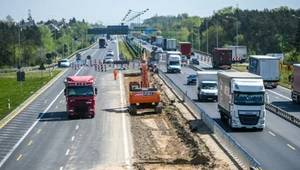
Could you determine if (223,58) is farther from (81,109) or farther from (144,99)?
(81,109)

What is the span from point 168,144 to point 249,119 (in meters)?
5.72

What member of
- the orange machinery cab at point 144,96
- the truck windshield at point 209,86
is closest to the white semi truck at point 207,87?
the truck windshield at point 209,86

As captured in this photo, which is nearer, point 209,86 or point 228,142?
point 228,142

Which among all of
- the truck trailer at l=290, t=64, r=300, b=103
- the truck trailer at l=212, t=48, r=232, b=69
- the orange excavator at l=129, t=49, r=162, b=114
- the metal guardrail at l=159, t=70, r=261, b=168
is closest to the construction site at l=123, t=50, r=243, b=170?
the orange excavator at l=129, t=49, r=162, b=114

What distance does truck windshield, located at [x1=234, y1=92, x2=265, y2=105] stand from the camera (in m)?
38.4

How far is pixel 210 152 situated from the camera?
3209 centimetres

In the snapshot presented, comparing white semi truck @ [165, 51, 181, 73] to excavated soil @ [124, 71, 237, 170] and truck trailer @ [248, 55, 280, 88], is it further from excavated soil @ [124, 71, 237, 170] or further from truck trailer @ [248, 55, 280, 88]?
excavated soil @ [124, 71, 237, 170]

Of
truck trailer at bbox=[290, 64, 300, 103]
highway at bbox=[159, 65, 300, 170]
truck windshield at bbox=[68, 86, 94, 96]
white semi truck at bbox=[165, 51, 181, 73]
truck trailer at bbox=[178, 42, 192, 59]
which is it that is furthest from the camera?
truck trailer at bbox=[178, 42, 192, 59]

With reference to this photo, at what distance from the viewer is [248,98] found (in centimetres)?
3847

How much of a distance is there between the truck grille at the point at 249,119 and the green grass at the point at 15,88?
2055 centimetres

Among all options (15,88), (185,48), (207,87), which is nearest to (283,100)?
(207,87)

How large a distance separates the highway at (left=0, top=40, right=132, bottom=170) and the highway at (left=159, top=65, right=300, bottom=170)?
6.80 metres

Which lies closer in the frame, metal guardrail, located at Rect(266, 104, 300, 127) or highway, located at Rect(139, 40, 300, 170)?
highway, located at Rect(139, 40, 300, 170)

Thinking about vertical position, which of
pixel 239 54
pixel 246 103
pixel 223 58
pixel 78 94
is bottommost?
pixel 246 103
